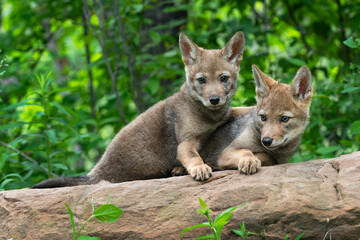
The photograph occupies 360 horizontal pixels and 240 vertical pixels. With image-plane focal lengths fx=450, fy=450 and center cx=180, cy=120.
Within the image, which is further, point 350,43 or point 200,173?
point 350,43

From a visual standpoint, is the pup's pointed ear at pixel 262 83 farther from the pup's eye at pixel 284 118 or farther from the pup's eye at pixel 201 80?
the pup's eye at pixel 201 80

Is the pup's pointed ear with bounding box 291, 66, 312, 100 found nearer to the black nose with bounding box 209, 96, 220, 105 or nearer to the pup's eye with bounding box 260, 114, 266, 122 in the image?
the pup's eye with bounding box 260, 114, 266, 122

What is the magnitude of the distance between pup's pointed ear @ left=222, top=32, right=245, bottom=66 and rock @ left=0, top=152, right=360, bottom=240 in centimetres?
188

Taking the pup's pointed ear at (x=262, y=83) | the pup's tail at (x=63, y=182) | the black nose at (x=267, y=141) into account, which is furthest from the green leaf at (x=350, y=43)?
the pup's tail at (x=63, y=182)

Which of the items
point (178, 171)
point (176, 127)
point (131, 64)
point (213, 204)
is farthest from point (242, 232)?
point (131, 64)

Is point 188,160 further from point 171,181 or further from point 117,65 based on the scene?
point 117,65

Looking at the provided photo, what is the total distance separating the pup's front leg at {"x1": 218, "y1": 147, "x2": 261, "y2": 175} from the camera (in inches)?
179

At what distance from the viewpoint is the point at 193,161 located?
504cm

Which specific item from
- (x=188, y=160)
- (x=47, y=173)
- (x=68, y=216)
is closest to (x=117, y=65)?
(x=47, y=173)

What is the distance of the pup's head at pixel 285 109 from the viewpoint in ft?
16.0

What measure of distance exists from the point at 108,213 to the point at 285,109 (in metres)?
2.25

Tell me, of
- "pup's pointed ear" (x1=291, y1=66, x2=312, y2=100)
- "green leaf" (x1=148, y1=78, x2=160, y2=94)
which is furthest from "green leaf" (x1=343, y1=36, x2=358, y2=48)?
"green leaf" (x1=148, y1=78, x2=160, y2=94)

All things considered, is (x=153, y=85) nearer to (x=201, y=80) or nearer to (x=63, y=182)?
(x=201, y=80)

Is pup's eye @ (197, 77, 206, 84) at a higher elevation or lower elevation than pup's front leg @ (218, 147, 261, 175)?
higher
